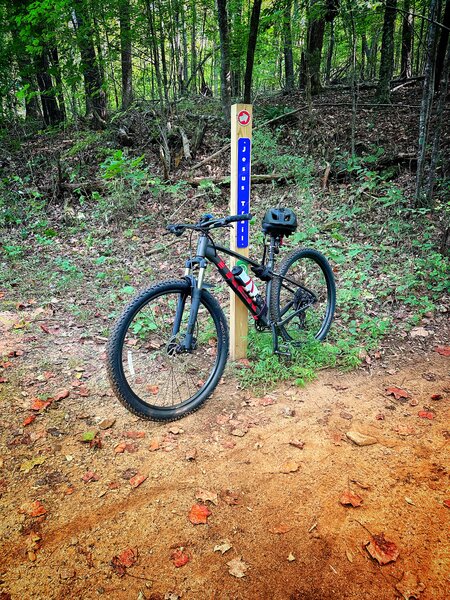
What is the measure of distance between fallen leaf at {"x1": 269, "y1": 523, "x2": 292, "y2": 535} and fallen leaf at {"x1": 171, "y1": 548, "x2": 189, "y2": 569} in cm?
47

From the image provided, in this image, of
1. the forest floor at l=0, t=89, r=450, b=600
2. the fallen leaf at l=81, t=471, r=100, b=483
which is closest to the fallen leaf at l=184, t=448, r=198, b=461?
the forest floor at l=0, t=89, r=450, b=600

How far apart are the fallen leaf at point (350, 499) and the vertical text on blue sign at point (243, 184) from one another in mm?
2077

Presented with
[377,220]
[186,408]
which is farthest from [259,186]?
[186,408]

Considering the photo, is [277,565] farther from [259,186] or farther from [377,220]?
[259,186]

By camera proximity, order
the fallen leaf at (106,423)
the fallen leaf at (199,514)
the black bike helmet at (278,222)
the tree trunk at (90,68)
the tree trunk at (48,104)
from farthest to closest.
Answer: the tree trunk at (48,104) < the tree trunk at (90,68) < the black bike helmet at (278,222) < the fallen leaf at (106,423) < the fallen leaf at (199,514)

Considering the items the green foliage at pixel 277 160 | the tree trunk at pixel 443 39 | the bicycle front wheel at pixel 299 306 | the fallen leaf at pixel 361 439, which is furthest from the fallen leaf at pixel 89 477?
the tree trunk at pixel 443 39

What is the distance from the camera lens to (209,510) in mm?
2186

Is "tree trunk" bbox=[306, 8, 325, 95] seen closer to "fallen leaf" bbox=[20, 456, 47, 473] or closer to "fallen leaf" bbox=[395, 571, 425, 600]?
"fallen leaf" bbox=[20, 456, 47, 473]

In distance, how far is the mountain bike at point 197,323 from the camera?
2.71 meters

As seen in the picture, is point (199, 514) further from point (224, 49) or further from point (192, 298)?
point (224, 49)

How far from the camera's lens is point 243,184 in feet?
10.6

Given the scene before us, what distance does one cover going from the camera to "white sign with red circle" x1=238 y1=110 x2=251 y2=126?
3.07 m

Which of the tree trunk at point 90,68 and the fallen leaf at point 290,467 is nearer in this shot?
the fallen leaf at point 290,467

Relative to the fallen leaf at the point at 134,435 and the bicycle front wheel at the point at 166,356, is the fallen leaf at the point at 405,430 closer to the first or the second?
the bicycle front wheel at the point at 166,356
